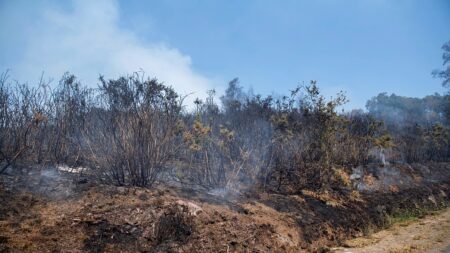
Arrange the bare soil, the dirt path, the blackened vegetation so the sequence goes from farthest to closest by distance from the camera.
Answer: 1. the dirt path
2. the blackened vegetation
3. the bare soil

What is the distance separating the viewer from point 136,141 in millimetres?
5449

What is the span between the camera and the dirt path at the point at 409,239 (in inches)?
212

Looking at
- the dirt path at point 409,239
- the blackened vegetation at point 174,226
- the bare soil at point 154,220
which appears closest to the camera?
the bare soil at point 154,220

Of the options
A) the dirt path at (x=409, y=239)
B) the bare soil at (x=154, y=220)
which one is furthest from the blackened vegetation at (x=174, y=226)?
the dirt path at (x=409, y=239)

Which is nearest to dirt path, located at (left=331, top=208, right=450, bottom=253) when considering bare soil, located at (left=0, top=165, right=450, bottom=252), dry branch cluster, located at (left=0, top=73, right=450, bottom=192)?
bare soil, located at (left=0, top=165, right=450, bottom=252)

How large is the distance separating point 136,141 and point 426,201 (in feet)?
29.8

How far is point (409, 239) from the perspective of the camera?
6.05 meters

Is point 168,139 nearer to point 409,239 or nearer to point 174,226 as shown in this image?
point 174,226

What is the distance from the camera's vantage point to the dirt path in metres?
5.38

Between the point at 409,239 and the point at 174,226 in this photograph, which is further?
the point at 409,239

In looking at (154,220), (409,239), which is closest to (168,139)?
(154,220)

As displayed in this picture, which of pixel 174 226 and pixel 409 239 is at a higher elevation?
pixel 174 226

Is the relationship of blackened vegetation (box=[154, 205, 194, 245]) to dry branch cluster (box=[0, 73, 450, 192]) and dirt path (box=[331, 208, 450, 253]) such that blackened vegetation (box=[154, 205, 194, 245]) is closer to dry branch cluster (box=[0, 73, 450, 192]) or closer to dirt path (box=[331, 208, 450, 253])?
dry branch cluster (box=[0, 73, 450, 192])

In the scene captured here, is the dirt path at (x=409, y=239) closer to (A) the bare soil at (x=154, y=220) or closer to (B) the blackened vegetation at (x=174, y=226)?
(A) the bare soil at (x=154, y=220)
